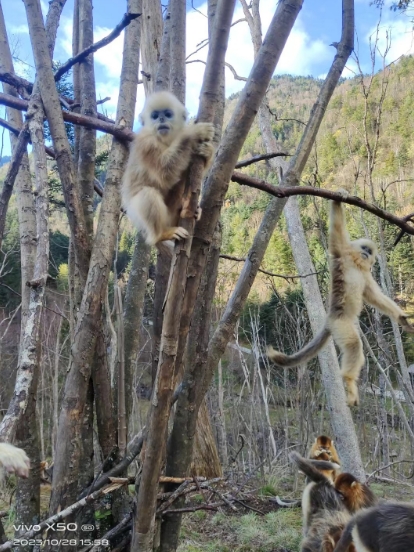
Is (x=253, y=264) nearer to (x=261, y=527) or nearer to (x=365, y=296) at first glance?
(x=365, y=296)

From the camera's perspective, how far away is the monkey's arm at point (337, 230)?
3384 millimetres

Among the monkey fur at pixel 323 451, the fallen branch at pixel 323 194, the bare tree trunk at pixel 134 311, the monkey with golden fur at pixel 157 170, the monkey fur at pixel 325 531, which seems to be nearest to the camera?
the fallen branch at pixel 323 194

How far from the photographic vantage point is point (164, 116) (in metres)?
3.04

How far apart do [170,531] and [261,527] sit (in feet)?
7.72

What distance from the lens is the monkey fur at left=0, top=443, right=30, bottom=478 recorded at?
4.58 ft

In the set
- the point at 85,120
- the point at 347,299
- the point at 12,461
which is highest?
the point at 85,120

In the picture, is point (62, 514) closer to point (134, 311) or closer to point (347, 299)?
point (134, 311)

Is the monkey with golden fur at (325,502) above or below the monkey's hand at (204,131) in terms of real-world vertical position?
below

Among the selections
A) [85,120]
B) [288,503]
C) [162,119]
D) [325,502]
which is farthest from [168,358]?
[288,503]

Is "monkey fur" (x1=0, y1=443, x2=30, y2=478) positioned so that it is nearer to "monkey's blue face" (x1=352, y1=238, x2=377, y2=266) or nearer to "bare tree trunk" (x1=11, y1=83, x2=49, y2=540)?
"bare tree trunk" (x1=11, y1=83, x2=49, y2=540)

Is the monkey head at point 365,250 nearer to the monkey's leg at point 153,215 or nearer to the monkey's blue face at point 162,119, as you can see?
the monkey's leg at point 153,215

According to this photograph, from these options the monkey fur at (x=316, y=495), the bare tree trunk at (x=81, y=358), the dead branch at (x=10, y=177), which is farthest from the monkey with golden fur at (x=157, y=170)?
the monkey fur at (x=316, y=495)

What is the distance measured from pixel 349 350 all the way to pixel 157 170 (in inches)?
85.8

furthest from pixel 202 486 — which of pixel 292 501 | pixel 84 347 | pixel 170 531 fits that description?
pixel 292 501
